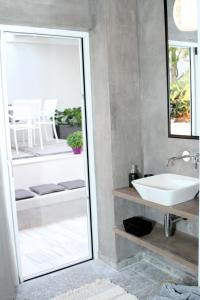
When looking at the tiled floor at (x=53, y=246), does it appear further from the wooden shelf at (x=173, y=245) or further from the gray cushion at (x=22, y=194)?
the wooden shelf at (x=173, y=245)

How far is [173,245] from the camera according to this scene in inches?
104

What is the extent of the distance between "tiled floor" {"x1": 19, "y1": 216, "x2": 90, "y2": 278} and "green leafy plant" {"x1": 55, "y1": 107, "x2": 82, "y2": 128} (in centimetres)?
101

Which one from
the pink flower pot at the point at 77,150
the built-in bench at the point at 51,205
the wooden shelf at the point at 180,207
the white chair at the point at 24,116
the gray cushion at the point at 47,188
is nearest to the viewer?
the wooden shelf at the point at 180,207

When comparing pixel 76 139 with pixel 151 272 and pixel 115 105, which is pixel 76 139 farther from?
pixel 151 272

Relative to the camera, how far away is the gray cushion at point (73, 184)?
3450mm

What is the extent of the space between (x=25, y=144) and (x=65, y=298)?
141 cm

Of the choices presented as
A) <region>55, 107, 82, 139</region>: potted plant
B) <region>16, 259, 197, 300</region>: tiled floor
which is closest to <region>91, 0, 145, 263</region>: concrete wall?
<region>16, 259, 197, 300</region>: tiled floor

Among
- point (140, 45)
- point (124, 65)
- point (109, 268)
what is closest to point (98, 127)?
point (124, 65)

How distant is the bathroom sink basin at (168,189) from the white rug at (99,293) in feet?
2.66

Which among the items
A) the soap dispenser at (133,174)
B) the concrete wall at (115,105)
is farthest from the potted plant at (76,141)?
the soap dispenser at (133,174)

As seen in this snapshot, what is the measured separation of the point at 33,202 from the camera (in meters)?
3.64

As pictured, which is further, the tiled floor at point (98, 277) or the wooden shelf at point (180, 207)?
the tiled floor at point (98, 277)

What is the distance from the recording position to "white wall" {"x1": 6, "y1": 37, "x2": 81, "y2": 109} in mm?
3057

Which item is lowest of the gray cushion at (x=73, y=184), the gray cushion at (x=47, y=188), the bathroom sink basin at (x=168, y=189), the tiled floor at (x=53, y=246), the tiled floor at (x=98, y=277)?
the tiled floor at (x=98, y=277)
